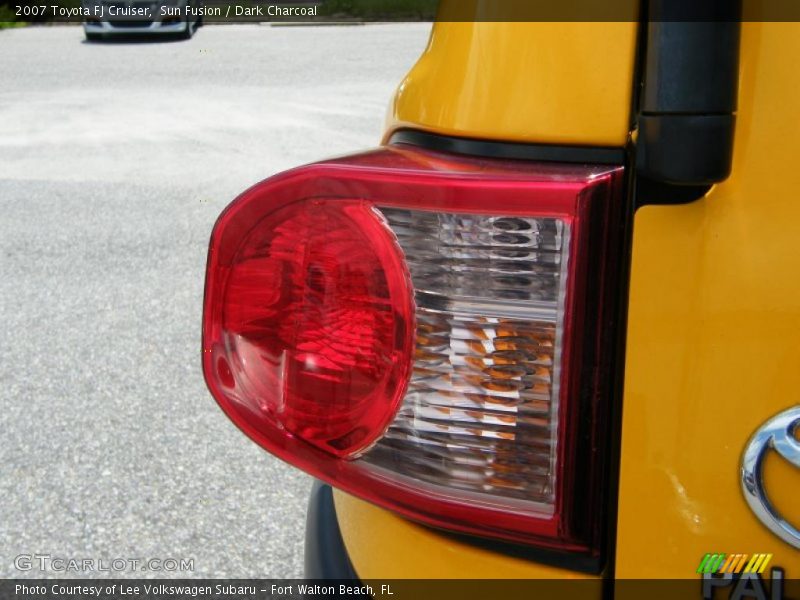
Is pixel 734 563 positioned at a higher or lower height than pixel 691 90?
lower

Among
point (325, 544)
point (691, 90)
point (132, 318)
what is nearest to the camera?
point (691, 90)

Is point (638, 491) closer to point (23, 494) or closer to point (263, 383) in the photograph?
point (263, 383)

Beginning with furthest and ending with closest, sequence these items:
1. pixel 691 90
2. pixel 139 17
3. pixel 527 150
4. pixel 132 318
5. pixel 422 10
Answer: pixel 422 10 → pixel 139 17 → pixel 132 318 → pixel 527 150 → pixel 691 90

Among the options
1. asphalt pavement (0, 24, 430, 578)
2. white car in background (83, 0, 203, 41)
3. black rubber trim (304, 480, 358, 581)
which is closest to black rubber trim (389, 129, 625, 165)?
black rubber trim (304, 480, 358, 581)

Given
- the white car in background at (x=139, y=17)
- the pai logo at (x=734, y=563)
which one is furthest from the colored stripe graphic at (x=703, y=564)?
the white car in background at (x=139, y=17)

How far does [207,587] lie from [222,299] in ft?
4.88

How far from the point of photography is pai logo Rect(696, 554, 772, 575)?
2.49 ft

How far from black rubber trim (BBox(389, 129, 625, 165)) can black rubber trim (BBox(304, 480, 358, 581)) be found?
0.48 m

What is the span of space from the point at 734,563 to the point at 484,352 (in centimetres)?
27

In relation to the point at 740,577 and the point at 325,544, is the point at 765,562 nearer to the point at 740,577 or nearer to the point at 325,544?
the point at 740,577

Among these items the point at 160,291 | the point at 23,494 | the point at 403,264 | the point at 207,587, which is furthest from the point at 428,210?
the point at 160,291

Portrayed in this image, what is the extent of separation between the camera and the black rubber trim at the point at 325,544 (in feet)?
3.44

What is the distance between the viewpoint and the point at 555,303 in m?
0.78

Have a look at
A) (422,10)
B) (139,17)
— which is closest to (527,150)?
(139,17)
